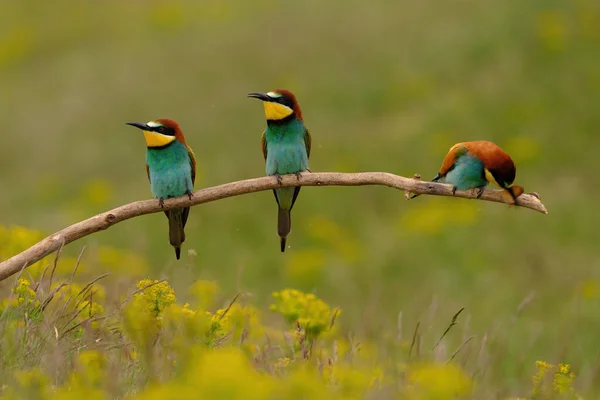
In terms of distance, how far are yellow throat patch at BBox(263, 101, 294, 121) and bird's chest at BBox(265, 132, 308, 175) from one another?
11cm

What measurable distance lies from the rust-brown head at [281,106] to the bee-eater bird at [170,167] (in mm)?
511

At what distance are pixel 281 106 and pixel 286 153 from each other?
270 millimetres

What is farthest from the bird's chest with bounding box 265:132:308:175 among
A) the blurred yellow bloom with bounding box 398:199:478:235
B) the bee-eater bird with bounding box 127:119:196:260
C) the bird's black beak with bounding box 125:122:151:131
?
the blurred yellow bloom with bounding box 398:199:478:235

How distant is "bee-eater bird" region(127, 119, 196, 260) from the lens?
14.1 feet

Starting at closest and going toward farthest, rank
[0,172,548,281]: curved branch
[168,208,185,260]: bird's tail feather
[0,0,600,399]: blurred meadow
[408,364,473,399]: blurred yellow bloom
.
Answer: [408,364,473,399]: blurred yellow bloom
[0,172,548,281]: curved branch
[168,208,185,260]: bird's tail feather
[0,0,600,399]: blurred meadow

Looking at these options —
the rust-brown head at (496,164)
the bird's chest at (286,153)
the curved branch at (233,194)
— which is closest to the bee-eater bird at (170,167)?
the bird's chest at (286,153)

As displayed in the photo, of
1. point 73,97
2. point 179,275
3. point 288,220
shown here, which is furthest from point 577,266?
point 73,97

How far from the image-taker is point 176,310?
3.17 meters

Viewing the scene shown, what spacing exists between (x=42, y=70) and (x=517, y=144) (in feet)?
29.6

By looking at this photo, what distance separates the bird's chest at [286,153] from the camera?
15.1 feet

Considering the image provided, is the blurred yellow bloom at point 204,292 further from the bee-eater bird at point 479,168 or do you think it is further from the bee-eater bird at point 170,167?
the bee-eater bird at point 479,168

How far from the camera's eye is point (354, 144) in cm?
1083

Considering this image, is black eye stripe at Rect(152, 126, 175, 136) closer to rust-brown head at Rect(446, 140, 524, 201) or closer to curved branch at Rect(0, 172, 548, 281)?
curved branch at Rect(0, 172, 548, 281)

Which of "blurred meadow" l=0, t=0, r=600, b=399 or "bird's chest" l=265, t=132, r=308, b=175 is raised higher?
"bird's chest" l=265, t=132, r=308, b=175
